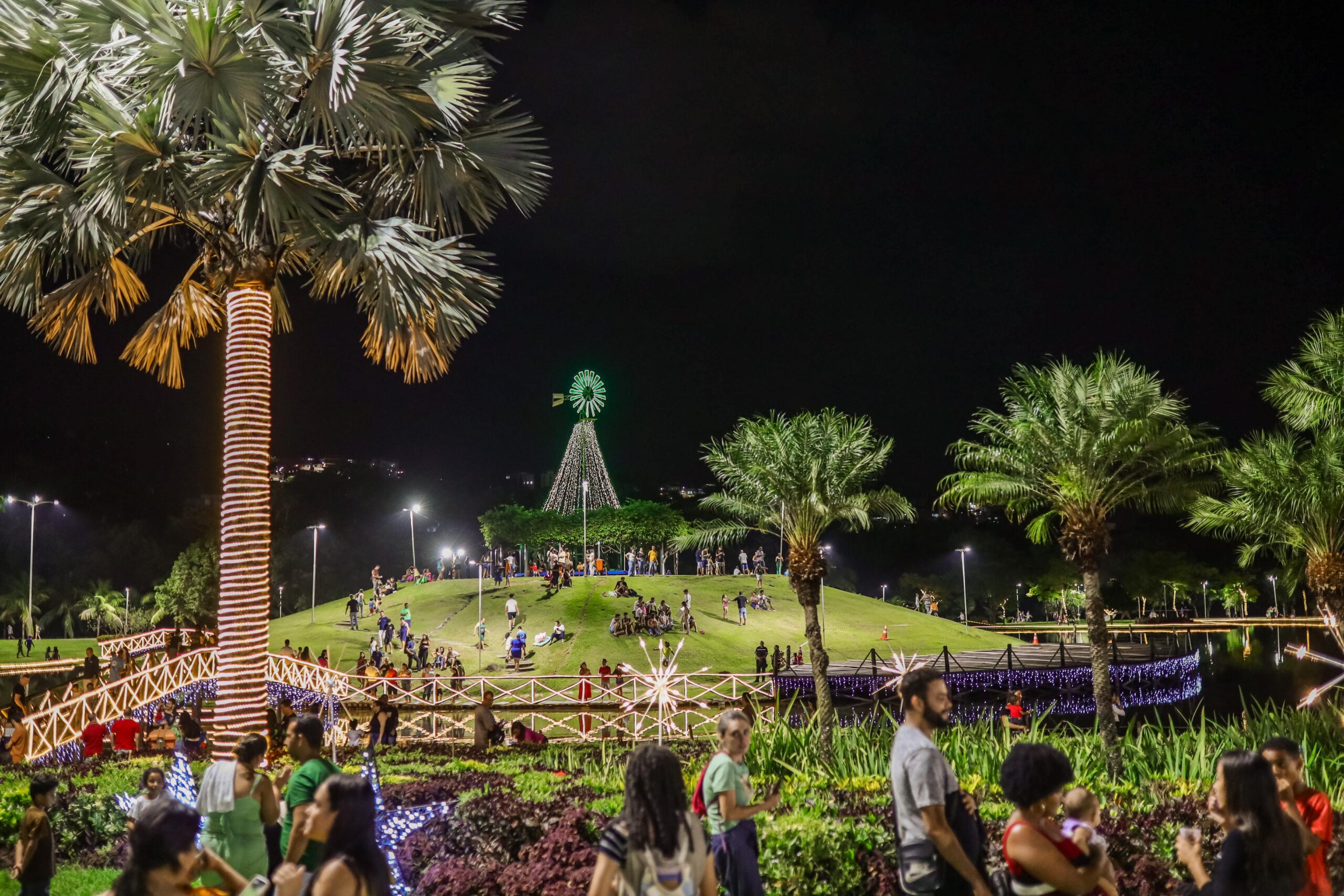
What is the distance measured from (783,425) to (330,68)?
13.8 m

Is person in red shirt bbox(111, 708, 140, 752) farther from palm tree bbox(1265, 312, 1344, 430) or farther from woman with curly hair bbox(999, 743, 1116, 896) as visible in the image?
palm tree bbox(1265, 312, 1344, 430)

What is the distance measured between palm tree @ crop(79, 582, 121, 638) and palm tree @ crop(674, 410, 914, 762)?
60.8 metres

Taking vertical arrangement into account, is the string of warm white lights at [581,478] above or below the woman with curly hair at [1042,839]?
above

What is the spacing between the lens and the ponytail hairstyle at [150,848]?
3594 millimetres

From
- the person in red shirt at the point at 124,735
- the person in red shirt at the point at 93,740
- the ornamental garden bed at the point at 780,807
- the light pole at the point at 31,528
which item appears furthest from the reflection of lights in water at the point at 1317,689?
the light pole at the point at 31,528

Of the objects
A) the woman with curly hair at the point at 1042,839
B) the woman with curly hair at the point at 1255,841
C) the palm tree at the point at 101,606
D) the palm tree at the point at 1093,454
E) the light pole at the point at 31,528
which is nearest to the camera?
the woman with curly hair at the point at 1042,839

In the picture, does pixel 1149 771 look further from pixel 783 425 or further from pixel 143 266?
pixel 143 266

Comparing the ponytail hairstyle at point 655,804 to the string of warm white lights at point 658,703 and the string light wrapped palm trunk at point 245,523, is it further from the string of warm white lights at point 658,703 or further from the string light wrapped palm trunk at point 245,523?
the string of warm white lights at point 658,703

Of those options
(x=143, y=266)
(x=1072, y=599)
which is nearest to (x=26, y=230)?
(x=143, y=266)

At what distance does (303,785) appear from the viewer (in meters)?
5.14

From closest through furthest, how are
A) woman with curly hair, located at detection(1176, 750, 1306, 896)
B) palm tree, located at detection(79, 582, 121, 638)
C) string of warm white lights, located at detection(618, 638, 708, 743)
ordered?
woman with curly hair, located at detection(1176, 750, 1306, 896) → string of warm white lights, located at detection(618, 638, 708, 743) → palm tree, located at detection(79, 582, 121, 638)

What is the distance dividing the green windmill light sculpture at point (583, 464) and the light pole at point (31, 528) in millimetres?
29359

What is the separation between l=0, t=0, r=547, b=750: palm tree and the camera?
992 cm

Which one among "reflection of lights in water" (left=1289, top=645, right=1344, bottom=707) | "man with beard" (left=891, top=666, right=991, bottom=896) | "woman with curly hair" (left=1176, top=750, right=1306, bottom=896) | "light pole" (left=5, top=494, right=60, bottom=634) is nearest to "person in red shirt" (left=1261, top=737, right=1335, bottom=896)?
"woman with curly hair" (left=1176, top=750, right=1306, bottom=896)
